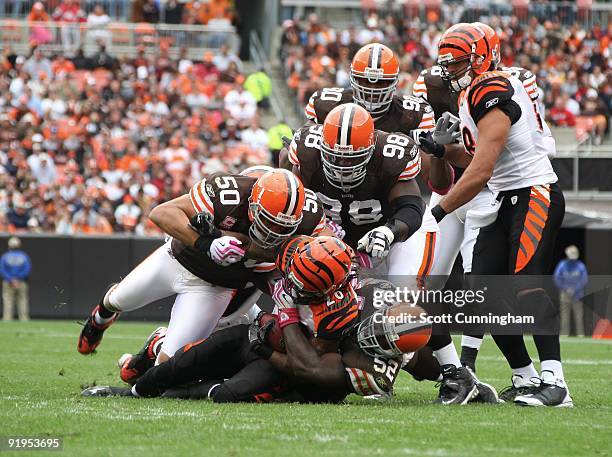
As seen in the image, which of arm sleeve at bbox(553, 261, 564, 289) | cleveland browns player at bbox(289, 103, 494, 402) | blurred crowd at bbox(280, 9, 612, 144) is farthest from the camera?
blurred crowd at bbox(280, 9, 612, 144)

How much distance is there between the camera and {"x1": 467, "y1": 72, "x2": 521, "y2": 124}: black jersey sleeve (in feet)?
20.4

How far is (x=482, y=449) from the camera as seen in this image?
4.39 metres

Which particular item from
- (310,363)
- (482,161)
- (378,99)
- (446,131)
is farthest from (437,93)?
(310,363)

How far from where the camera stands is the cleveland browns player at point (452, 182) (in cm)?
664

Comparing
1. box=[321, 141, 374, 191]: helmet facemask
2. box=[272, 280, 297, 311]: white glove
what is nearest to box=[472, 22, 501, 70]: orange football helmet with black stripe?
box=[321, 141, 374, 191]: helmet facemask

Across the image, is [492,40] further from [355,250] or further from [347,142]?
[355,250]

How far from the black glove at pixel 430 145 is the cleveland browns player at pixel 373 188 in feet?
0.21

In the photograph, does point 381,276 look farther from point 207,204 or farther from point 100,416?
point 100,416

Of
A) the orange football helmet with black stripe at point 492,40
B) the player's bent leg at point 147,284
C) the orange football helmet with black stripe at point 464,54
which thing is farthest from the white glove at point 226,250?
the orange football helmet with black stripe at point 492,40

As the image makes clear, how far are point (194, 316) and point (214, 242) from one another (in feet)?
2.24

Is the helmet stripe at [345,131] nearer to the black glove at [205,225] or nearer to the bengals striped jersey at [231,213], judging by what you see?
the bengals striped jersey at [231,213]

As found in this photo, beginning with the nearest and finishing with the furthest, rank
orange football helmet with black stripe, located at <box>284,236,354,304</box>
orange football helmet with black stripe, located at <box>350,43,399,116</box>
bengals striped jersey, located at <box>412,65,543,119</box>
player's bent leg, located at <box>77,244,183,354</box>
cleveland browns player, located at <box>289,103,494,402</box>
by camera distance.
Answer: orange football helmet with black stripe, located at <box>284,236,354,304</box> < cleveland browns player, located at <box>289,103,494,402</box> < player's bent leg, located at <box>77,244,183,354</box> < orange football helmet with black stripe, located at <box>350,43,399,116</box> < bengals striped jersey, located at <box>412,65,543,119</box>

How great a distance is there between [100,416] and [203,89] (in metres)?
14.2

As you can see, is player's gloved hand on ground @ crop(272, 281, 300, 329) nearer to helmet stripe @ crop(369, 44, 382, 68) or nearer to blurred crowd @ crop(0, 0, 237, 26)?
helmet stripe @ crop(369, 44, 382, 68)
